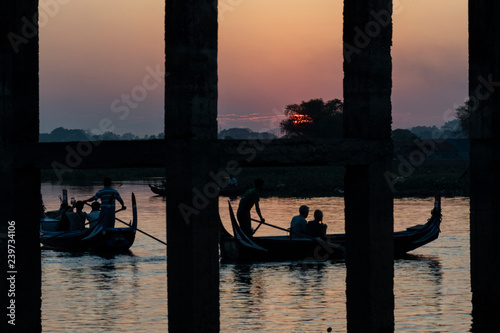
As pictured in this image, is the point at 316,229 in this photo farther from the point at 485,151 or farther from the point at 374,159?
the point at 374,159

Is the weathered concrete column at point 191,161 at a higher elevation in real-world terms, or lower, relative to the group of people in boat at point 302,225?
higher

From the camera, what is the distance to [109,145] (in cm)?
650

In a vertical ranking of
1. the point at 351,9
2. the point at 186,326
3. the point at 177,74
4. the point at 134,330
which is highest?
the point at 351,9

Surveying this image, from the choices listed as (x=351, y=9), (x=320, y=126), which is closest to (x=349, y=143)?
(x=351, y=9)

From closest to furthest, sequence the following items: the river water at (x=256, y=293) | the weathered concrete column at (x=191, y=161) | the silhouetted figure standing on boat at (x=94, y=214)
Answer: the weathered concrete column at (x=191, y=161)
the river water at (x=256, y=293)
the silhouetted figure standing on boat at (x=94, y=214)

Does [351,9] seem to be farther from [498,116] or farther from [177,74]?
[498,116]

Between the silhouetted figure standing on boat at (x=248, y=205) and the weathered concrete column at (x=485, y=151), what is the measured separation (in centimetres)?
613

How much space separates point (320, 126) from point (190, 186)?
11052cm

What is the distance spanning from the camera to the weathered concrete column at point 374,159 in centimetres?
662

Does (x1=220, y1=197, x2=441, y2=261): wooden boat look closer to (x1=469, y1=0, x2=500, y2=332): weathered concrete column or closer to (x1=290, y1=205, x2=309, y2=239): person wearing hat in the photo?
(x1=290, y1=205, x2=309, y2=239): person wearing hat

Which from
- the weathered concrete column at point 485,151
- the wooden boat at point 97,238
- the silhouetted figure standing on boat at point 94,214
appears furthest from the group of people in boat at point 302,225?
the weathered concrete column at point 485,151

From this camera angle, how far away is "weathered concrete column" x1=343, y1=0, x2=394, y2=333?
21.7 feet

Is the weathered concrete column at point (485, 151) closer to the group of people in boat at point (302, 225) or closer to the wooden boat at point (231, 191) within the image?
the group of people in boat at point (302, 225)

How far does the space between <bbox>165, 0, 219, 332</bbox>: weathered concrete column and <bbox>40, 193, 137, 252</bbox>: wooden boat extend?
1311 cm
